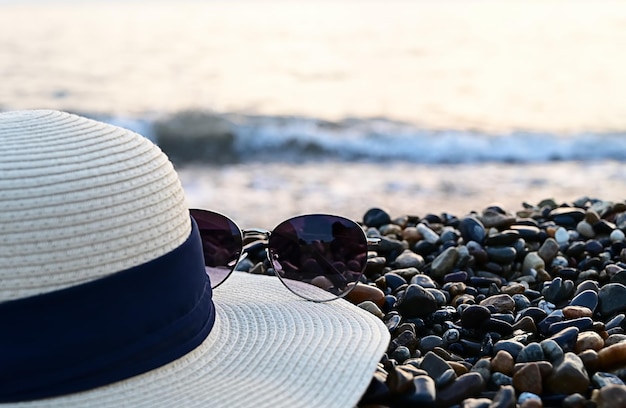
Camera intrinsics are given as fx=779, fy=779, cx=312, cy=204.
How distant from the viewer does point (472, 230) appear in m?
3.88

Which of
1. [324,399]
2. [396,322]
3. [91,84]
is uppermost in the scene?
[324,399]

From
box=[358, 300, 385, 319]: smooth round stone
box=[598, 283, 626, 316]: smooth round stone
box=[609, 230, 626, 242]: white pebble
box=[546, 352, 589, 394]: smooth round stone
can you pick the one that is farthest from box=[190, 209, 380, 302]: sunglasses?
box=[609, 230, 626, 242]: white pebble

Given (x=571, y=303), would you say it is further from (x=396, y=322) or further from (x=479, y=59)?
(x=479, y=59)

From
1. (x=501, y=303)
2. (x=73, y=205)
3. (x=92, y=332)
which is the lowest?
(x=501, y=303)

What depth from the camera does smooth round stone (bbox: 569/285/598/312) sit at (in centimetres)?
297

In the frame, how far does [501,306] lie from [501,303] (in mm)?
16

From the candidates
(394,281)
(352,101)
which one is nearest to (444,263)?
(394,281)

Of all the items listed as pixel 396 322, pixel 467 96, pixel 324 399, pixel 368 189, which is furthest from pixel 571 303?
pixel 467 96

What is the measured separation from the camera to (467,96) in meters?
12.7

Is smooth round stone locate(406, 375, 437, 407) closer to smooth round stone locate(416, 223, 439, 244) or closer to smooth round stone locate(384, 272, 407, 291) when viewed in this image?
smooth round stone locate(384, 272, 407, 291)

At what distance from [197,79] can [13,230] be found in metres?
12.7

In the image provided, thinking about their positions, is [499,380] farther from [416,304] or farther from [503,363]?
[416,304]

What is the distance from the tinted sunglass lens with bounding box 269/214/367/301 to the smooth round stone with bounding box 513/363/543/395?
703mm

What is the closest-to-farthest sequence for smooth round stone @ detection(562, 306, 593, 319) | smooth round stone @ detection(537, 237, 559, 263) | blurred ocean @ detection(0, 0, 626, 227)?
smooth round stone @ detection(562, 306, 593, 319) < smooth round stone @ detection(537, 237, 559, 263) < blurred ocean @ detection(0, 0, 626, 227)
